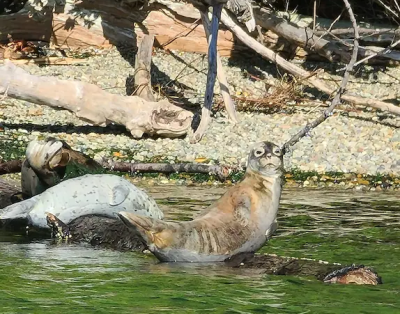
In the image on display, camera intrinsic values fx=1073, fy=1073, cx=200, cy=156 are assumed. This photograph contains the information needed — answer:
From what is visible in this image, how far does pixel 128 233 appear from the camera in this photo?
8.44 meters

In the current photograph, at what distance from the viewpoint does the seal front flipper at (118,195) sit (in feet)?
29.3

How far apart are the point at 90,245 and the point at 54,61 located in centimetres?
974

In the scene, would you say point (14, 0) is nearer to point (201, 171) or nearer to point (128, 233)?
point (201, 171)

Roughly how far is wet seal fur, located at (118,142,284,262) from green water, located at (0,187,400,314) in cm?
14

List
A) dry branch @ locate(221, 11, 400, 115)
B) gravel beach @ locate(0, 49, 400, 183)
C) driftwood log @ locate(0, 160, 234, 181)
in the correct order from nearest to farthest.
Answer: driftwood log @ locate(0, 160, 234, 181)
gravel beach @ locate(0, 49, 400, 183)
dry branch @ locate(221, 11, 400, 115)

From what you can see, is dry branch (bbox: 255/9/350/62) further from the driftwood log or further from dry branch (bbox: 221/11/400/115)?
the driftwood log

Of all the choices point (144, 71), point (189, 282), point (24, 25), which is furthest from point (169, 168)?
point (24, 25)

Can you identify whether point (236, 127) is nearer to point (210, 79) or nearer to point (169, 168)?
point (210, 79)

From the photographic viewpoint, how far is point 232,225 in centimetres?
750

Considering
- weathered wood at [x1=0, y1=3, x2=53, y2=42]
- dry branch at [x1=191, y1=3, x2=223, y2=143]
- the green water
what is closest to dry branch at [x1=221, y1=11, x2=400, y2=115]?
dry branch at [x1=191, y1=3, x2=223, y2=143]

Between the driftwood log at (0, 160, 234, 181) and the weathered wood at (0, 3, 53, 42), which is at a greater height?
the weathered wood at (0, 3, 53, 42)

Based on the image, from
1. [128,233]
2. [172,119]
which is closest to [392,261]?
[128,233]

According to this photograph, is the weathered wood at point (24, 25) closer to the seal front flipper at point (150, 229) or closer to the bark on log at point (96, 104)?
the bark on log at point (96, 104)

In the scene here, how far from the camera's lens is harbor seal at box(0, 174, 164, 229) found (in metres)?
8.91
